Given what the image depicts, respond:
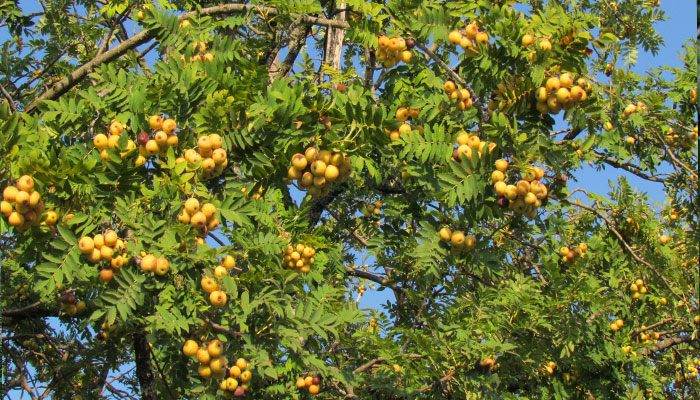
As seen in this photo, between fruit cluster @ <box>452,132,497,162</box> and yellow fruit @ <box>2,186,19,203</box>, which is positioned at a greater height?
fruit cluster @ <box>452,132,497,162</box>

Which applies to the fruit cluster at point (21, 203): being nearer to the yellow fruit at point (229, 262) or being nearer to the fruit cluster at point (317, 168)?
the yellow fruit at point (229, 262)

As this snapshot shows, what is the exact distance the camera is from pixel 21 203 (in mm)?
3053

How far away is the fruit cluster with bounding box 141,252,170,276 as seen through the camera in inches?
128

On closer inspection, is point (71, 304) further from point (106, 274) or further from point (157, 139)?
point (157, 139)

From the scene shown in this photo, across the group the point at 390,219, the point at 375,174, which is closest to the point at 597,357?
the point at 390,219

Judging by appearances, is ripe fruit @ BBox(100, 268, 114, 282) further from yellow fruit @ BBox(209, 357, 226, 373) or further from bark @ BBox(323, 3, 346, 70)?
bark @ BBox(323, 3, 346, 70)

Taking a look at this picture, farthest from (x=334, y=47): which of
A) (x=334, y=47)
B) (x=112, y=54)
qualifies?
(x=112, y=54)

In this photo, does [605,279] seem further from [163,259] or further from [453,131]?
[163,259]

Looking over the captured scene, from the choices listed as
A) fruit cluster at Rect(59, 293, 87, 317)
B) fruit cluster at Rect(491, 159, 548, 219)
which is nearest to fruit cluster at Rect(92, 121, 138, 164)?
fruit cluster at Rect(59, 293, 87, 317)

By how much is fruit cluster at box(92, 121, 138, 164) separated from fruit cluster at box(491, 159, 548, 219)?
2.05 m

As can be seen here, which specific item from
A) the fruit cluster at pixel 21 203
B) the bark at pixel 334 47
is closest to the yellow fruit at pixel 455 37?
the bark at pixel 334 47

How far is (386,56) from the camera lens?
13.5ft

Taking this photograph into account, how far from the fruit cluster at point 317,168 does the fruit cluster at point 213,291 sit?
747 millimetres

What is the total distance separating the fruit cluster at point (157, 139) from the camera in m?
3.46
